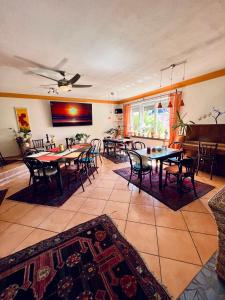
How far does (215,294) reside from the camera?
107cm

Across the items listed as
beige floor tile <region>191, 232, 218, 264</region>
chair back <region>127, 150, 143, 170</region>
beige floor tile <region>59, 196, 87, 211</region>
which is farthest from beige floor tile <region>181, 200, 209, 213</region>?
beige floor tile <region>59, 196, 87, 211</region>

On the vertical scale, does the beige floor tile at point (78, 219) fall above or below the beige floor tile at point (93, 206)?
below

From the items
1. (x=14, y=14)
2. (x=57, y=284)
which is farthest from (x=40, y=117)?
(x=57, y=284)

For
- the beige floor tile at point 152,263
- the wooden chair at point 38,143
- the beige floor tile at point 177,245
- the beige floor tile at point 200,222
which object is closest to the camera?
the beige floor tile at point 152,263

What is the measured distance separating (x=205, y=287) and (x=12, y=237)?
2182 mm

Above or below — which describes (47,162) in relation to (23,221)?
above

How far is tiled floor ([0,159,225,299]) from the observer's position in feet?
4.31

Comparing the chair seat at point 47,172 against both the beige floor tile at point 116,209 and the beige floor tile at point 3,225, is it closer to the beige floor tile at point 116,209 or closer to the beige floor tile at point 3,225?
the beige floor tile at point 3,225

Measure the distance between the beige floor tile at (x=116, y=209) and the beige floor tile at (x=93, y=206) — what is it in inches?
3.4

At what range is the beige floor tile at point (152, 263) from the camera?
4.00ft

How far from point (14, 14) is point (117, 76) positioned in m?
2.44

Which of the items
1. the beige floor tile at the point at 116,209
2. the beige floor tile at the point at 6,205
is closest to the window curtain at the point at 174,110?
the beige floor tile at the point at 116,209

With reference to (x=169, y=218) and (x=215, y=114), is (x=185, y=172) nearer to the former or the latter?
(x=169, y=218)

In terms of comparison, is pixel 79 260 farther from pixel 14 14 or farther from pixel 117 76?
pixel 117 76
